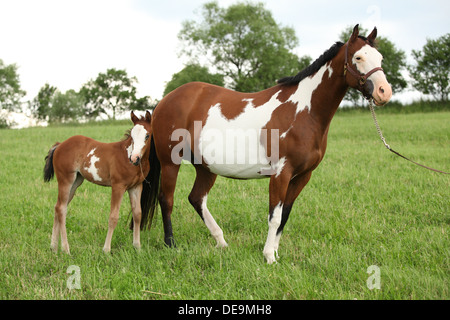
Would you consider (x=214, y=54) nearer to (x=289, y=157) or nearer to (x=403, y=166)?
(x=403, y=166)

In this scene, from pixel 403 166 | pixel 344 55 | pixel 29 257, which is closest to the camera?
pixel 344 55

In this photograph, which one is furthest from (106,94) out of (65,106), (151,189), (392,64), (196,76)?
(151,189)

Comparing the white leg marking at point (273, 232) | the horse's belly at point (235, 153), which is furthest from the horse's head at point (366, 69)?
the white leg marking at point (273, 232)

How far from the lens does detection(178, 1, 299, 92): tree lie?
144 ft

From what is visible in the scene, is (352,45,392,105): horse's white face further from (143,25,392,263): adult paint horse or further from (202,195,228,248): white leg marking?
(202,195,228,248): white leg marking

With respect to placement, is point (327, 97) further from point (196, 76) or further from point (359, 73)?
point (196, 76)

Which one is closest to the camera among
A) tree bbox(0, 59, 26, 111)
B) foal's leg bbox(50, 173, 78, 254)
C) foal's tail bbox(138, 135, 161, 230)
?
foal's leg bbox(50, 173, 78, 254)

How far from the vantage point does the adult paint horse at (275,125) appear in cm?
374

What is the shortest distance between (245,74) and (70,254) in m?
42.1

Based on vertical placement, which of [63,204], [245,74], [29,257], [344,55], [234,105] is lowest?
[29,257]

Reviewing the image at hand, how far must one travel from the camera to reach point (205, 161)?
4.45 meters

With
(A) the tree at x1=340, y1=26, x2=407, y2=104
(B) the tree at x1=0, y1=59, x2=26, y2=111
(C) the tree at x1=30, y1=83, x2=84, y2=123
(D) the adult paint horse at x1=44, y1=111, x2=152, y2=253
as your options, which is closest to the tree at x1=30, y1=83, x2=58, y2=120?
(C) the tree at x1=30, y1=83, x2=84, y2=123

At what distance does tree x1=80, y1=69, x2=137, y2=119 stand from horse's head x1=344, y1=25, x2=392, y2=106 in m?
66.9

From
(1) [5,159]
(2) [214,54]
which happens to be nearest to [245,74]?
(2) [214,54]
